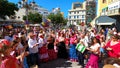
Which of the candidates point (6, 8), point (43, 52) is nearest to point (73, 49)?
point (43, 52)

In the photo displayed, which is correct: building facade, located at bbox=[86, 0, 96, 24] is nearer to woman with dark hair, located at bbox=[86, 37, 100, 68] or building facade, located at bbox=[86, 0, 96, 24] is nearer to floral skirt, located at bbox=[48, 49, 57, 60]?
floral skirt, located at bbox=[48, 49, 57, 60]

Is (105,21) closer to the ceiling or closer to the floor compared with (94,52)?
closer to the floor

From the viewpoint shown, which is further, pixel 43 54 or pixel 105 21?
pixel 105 21

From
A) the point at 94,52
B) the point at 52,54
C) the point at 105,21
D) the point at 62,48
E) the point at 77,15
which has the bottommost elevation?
the point at 77,15

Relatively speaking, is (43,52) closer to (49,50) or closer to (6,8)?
(49,50)

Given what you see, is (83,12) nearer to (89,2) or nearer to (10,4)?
(89,2)

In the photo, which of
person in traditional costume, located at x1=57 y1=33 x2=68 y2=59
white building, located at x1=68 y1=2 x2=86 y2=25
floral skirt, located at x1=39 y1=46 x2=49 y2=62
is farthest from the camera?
white building, located at x1=68 y1=2 x2=86 y2=25

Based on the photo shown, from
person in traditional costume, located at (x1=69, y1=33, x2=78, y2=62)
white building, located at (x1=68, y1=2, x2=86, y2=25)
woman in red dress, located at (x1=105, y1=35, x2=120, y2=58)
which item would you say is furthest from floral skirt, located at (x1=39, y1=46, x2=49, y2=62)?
white building, located at (x1=68, y1=2, x2=86, y2=25)

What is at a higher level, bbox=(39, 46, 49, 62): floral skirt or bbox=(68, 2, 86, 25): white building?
bbox=(39, 46, 49, 62): floral skirt

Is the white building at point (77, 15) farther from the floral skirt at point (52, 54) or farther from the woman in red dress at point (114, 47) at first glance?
the woman in red dress at point (114, 47)

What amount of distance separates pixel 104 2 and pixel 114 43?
44.6 metres

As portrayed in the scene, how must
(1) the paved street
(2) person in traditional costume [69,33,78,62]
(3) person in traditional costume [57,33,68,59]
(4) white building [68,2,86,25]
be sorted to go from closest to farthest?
(1) the paved street, (2) person in traditional costume [69,33,78,62], (3) person in traditional costume [57,33,68,59], (4) white building [68,2,86,25]

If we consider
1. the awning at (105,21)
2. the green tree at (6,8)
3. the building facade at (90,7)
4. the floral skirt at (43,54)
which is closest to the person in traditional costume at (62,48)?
the floral skirt at (43,54)

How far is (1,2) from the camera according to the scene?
66.7 m
